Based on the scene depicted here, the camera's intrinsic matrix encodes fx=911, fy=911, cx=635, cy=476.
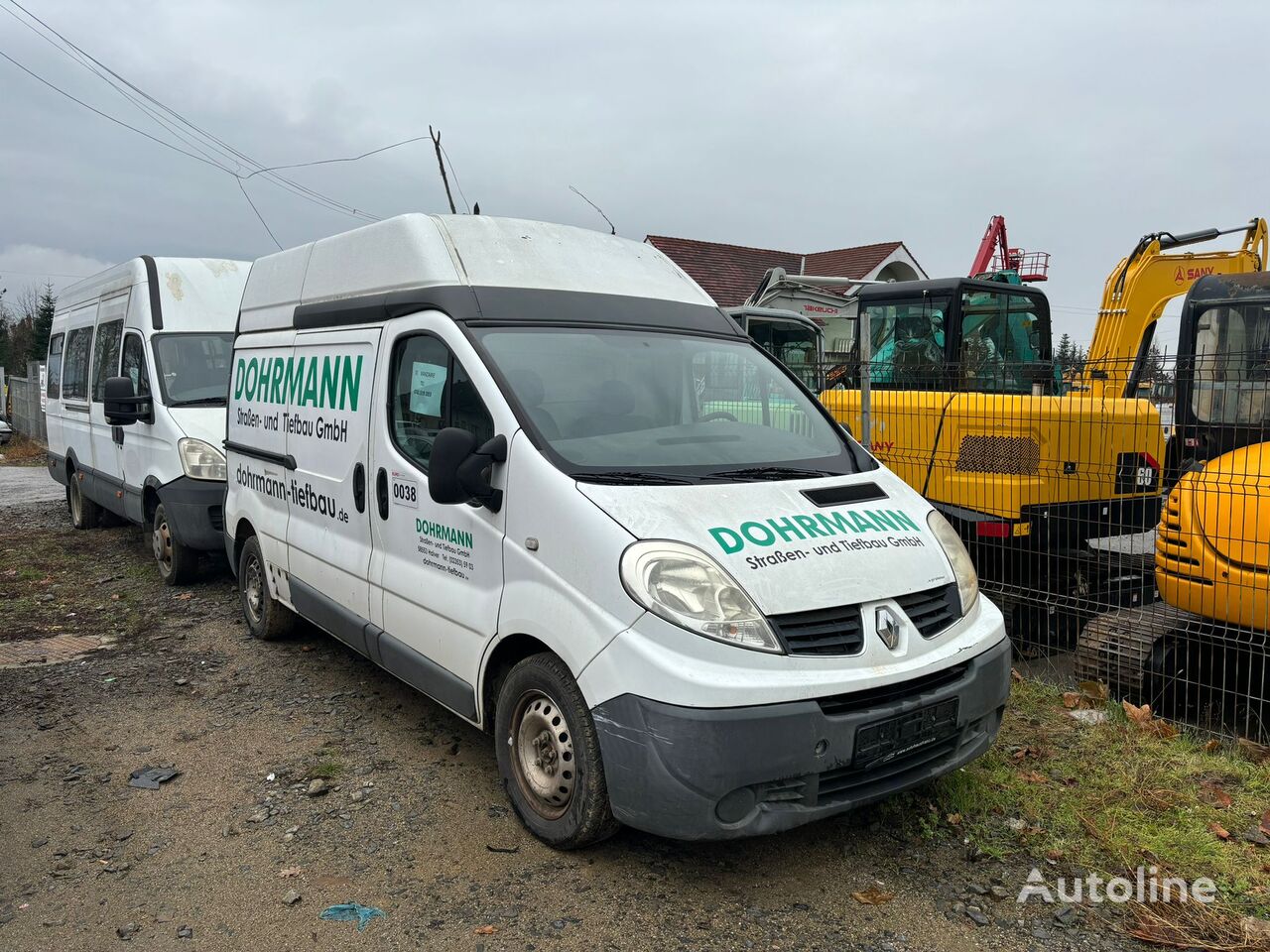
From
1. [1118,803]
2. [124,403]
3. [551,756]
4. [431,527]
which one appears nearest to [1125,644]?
[1118,803]

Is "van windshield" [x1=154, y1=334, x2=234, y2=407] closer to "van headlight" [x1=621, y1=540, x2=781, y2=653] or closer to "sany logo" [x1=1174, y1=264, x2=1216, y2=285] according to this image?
"van headlight" [x1=621, y1=540, x2=781, y2=653]

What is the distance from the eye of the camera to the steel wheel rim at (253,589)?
6.29 m

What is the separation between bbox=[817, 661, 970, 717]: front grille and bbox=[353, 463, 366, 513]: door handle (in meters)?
2.64

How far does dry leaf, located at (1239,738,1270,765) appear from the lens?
4320 mm

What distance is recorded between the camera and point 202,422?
788 centimetres

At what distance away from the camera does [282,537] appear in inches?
224

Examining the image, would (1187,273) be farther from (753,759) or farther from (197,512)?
(197,512)

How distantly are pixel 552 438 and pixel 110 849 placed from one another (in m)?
2.42

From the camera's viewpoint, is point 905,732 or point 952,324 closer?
point 905,732

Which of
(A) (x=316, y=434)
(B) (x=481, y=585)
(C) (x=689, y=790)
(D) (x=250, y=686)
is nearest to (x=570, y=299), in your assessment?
(B) (x=481, y=585)

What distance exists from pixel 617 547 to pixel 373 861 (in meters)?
1.61

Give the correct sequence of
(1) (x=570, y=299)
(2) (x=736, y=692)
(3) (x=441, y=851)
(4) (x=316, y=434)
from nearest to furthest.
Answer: (2) (x=736, y=692), (3) (x=441, y=851), (1) (x=570, y=299), (4) (x=316, y=434)

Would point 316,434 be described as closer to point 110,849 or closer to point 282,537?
point 282,537

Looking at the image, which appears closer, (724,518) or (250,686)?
(724,518)
